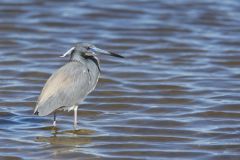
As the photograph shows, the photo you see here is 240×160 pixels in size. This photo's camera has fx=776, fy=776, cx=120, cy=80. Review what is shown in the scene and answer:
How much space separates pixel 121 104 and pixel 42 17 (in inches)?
229

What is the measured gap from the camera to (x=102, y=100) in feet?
33.3

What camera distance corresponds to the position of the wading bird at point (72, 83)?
27.8 feet

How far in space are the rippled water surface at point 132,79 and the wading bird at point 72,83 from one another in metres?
0.30

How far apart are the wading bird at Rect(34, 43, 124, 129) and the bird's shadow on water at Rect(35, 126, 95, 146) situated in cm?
11

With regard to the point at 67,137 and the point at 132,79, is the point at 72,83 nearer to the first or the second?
the point at 67,137

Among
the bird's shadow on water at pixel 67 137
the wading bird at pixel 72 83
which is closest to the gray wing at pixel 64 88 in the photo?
the wading bird at pixel 72 83

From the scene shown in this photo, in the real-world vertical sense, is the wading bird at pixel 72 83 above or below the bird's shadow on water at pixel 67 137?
above

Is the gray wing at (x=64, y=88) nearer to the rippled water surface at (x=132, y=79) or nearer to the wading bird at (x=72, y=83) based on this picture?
the wading bird at (x=72, y=83)

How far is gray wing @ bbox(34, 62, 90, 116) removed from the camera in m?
8.44

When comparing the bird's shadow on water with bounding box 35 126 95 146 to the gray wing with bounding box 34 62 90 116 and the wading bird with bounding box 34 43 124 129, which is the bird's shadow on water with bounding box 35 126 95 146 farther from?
the gray wing with bounding box 34 62 90 116

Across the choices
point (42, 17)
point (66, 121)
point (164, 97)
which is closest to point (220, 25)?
point (42, 17)

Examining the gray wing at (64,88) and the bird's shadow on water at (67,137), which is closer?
the bird's shadow on water at (67,137)

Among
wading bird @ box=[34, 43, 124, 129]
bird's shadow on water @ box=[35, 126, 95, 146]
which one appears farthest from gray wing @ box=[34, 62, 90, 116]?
bird's shadow on water @ box=[35, 126, 95, 146]

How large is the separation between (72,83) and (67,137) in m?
0.73
